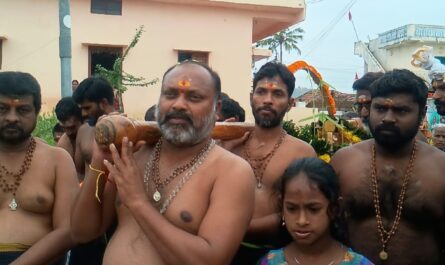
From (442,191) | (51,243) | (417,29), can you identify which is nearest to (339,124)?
(442,191)

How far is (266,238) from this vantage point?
3.43 metres

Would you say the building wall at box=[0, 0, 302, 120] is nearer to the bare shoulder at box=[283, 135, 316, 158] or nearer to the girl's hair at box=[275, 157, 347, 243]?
the bare shoulder at box=[283, 135, 316, 158]

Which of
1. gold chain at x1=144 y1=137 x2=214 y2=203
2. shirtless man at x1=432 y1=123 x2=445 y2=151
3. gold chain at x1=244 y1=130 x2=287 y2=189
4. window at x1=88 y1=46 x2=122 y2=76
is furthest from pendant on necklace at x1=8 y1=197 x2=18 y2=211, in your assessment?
window at x1=88 y1=46 x2=122 y2=76

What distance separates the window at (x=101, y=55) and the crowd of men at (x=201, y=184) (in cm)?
1142

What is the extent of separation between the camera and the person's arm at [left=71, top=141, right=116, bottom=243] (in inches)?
108

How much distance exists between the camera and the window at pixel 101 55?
15.2 meters

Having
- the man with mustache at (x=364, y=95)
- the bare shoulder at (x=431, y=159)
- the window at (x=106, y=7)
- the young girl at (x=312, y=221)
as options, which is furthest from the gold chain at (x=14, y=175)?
the window at (x=106, y=7)

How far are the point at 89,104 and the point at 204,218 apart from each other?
9.08ft

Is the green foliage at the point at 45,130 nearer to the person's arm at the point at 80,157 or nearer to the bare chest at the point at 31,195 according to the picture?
the person's arm at the point at 80,157

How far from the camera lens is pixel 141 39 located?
50.4 ft

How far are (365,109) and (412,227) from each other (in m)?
2.66

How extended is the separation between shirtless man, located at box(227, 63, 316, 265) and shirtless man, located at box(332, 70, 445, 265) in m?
0.48

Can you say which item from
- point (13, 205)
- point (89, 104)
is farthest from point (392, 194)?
point (89, 104)

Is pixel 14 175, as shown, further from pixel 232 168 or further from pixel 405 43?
pixel 405 43
